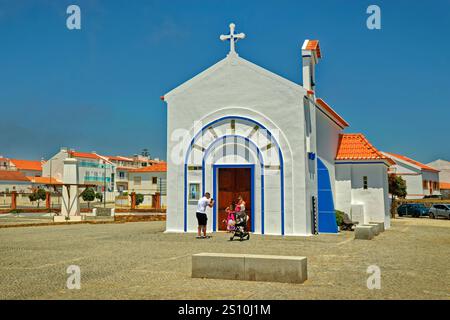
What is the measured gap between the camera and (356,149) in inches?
989

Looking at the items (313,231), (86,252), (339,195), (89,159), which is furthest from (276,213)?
(89,159)

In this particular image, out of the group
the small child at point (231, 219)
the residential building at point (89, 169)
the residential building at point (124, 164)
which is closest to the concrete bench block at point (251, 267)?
the small child at point (231, 219)

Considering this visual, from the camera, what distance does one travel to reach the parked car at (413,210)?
42.6 metres

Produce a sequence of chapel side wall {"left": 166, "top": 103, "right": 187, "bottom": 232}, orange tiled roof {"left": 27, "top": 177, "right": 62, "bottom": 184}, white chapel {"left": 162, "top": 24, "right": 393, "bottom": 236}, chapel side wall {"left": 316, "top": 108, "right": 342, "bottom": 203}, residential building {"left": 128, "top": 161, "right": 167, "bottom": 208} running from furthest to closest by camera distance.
Result: 1. orange tiled roof {"left": 27, "top": 177, "right": 62, "bottom": 184}
2. residential building {"left": 128, "top": 161, "right": 167, "bottom": 208}
3. chapel side wall {"left": 316, "top": 108, "right": 342, "bottom": 203}
4. chapel side wall {"left": 166, "top": 103, "right": 187, "bottom": 232}
5. white chapel {"left": 162, "top": 24, "right": 393, "bottom": 236}

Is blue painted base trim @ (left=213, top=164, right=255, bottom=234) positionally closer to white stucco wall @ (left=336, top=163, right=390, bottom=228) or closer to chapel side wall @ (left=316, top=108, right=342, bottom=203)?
chapel side wall @ (left=316, top=108, right=342, bottom=203)

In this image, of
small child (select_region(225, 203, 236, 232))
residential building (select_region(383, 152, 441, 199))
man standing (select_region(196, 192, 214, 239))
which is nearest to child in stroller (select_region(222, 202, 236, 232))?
small child (select_region(225, 203, 236, 232))

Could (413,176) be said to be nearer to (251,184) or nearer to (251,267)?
(251,184)

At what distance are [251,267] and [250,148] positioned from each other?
11075 millimetres

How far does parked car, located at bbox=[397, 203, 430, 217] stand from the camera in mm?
42597

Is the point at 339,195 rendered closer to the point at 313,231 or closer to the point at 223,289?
the point at 313,231

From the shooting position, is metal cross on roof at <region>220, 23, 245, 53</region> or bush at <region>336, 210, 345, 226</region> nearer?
metal cross on roof at <region>220, 23, 245, 53</region>

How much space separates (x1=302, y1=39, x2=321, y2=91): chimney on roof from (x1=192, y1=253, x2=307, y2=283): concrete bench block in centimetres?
1259

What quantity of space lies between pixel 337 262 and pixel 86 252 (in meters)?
6.81

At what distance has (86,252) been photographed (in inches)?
527
